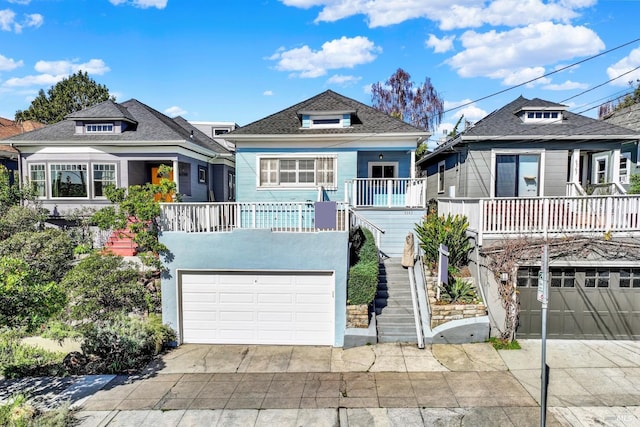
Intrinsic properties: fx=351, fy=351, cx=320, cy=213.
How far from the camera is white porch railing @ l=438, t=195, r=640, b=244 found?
8.88 meters

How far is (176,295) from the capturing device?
909cm

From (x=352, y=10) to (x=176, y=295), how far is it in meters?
10.7

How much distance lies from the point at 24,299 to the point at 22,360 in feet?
9.04

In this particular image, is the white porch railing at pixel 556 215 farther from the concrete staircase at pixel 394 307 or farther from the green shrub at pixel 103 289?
the green shrub at pixel 103 289

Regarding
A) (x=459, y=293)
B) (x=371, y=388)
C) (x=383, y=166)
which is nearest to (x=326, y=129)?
(x=383, y=166)

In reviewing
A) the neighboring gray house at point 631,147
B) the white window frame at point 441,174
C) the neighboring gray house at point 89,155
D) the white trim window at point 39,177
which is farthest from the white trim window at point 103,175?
the neighboring gray house at point 631,147

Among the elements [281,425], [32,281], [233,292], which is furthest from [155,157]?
[281,425]

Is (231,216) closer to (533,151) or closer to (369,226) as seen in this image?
(369,226)

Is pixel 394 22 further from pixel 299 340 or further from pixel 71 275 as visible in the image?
pixel 71 275

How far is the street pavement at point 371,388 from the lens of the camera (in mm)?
5871

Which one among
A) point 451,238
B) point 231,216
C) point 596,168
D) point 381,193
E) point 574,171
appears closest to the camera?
point 231,216

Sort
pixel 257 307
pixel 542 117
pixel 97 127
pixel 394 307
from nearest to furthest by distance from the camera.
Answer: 1. pixel 257 307
2. pixel 394 307
3. pixel 542 117
4. pixel 97 127

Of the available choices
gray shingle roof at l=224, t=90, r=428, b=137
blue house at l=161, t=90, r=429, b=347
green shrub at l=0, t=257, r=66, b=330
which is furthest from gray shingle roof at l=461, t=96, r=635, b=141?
green shrub at l=0, t=257, r=66, b=330

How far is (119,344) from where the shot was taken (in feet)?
26.5
